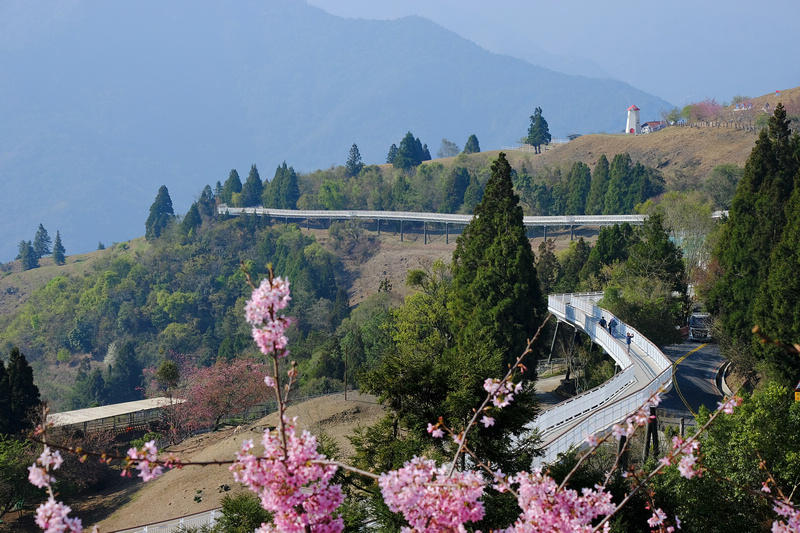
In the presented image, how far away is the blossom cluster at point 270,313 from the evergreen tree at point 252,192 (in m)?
107

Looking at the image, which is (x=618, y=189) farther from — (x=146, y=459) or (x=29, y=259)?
(x=146, y=459)

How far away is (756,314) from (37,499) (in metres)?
24.7

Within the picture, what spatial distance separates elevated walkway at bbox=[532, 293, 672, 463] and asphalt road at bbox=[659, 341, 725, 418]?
1374 millimetres

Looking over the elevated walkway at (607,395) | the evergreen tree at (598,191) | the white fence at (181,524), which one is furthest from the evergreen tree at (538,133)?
the white fence at (181,524)

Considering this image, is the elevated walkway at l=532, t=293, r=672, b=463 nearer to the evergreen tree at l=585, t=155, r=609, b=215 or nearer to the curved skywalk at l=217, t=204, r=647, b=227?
the curved skywalk at l=217, t=204, r=647, b=227

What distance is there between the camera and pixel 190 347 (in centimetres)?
8062

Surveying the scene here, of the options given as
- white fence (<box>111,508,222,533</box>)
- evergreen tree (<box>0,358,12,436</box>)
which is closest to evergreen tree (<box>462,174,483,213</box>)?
evergreen tree (<box>0,358,12,436</box>)

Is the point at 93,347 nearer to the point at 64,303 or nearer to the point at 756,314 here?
the point at 64,303

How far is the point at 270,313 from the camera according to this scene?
Result: 5.49 m

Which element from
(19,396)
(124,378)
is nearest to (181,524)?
(19,396)

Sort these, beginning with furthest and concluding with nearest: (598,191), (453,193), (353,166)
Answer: (353,166), (453,193), (598,191)

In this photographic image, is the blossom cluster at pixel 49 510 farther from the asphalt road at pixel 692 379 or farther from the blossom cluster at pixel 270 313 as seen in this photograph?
the asphalt road at pixel 692 379

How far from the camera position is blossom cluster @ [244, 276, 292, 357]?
→ 541 cm

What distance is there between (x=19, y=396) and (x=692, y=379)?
84.1 feet
